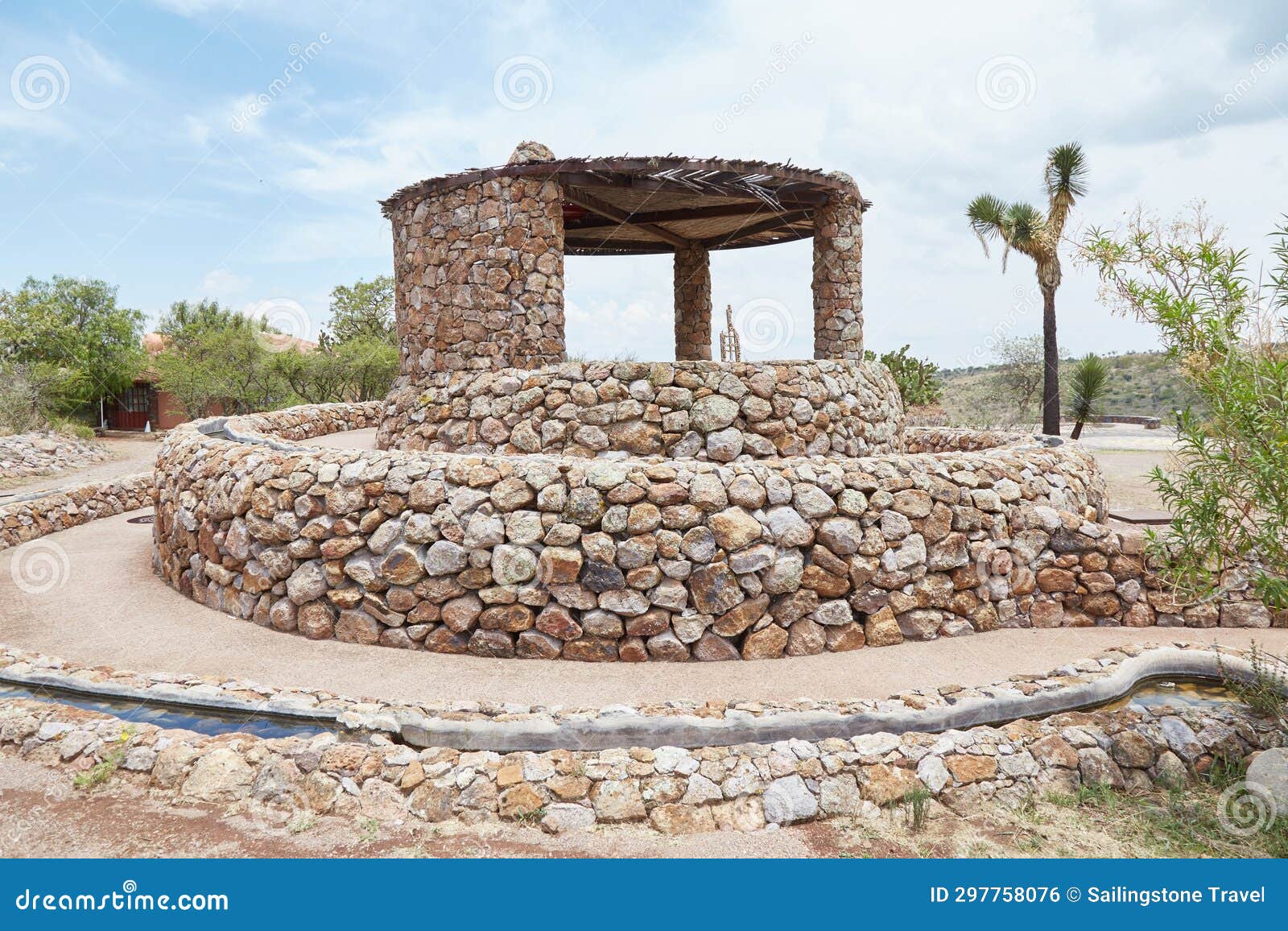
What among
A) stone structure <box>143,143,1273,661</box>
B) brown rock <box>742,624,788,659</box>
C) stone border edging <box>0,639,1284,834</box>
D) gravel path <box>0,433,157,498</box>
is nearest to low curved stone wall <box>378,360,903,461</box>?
stone structure <box>143,143,1273,661</box>

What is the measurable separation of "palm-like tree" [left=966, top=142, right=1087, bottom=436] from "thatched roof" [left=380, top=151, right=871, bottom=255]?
10842 millimetres

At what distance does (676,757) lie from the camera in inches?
182

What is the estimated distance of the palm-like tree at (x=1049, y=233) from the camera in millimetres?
22109

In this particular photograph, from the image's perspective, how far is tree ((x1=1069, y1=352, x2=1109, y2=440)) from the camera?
2267cm

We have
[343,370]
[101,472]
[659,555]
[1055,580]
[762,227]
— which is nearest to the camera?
[659,555]

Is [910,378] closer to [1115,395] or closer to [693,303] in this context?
[693,303]

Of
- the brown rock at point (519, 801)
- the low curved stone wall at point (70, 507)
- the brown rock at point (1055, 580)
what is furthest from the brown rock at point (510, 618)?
the low curved stone wall at point (70, 507)

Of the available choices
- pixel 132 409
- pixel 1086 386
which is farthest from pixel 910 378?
pixel 132 409

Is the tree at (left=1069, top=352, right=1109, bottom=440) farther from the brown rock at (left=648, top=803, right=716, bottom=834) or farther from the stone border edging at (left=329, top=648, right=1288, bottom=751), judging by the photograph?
the brown rock at (left=648, top=803, right=716, bottom=834)

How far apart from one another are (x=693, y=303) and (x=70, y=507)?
1133 centimetres

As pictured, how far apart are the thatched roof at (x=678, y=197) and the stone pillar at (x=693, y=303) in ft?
1.46

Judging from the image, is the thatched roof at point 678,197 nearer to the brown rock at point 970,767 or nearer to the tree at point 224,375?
the brown rock at point 970,767

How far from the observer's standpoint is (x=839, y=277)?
11.8 meters

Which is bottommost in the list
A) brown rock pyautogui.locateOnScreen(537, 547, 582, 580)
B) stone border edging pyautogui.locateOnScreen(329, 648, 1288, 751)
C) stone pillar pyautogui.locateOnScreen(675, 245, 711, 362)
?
stone border edging pyautogui.locateOnScreen(329, 648, 1288, 751)
